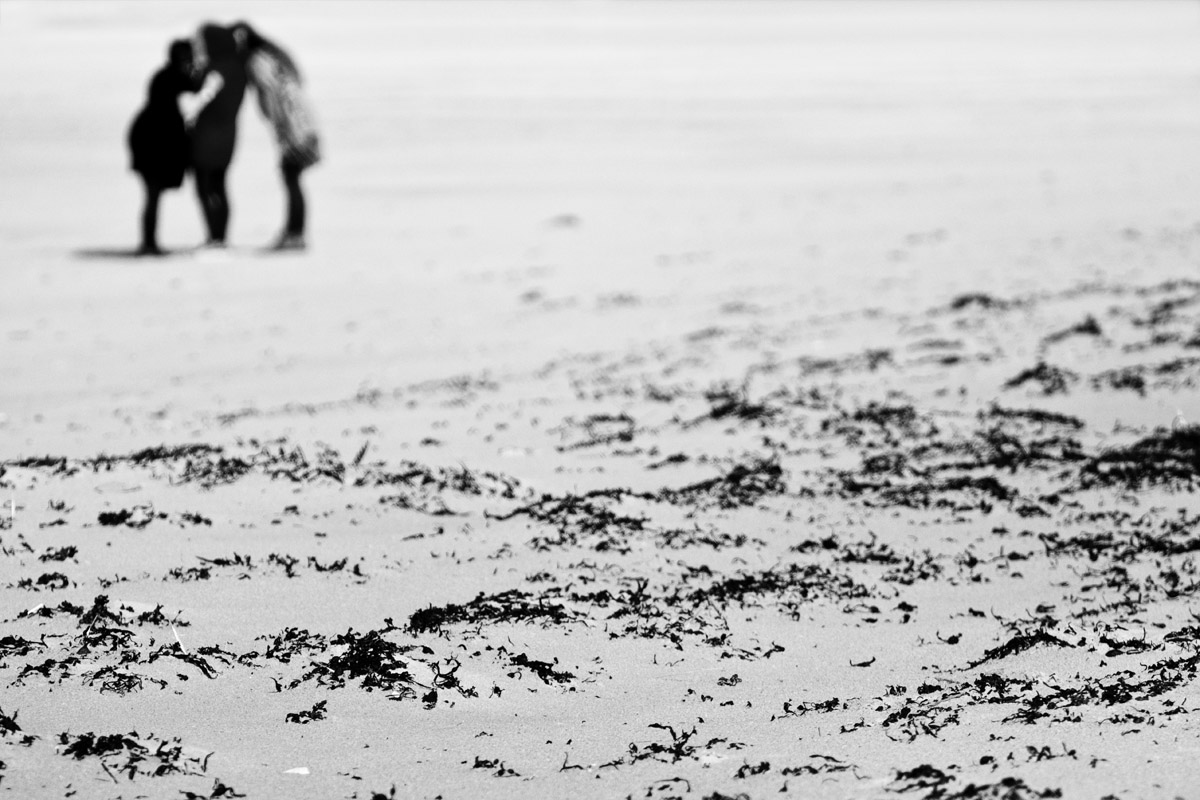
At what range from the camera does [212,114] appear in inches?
384

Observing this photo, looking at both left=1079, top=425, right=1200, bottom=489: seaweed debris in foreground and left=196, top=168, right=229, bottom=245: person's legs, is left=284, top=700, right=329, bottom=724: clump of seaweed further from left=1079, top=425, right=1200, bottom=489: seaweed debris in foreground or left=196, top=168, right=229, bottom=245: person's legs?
left=196, top=168, right=229, bottom=245: person's legs

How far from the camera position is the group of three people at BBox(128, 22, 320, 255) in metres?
9.73

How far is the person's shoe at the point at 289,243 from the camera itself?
10.1 metres

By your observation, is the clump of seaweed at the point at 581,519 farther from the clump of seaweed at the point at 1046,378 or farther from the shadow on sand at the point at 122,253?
the shadow on sand at the point at 122,253

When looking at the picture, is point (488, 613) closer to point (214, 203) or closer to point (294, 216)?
point (294, 216)

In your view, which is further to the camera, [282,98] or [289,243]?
[289,243]

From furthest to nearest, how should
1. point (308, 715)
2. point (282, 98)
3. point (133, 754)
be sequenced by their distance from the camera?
point (282, 98) < point (308, 715) < point (133, 754)

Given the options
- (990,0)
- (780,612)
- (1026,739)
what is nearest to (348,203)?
(780,612)

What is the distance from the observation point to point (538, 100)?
24.2m

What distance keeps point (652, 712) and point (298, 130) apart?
26.0ft

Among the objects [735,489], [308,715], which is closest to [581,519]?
[735,489]

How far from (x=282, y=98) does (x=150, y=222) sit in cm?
128

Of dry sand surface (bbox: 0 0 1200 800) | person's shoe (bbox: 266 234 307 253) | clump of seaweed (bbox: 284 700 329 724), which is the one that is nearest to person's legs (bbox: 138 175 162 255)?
dry sand surface (bbox: 0 0 1200 800)

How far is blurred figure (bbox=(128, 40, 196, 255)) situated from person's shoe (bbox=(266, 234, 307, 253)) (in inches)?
31.7
